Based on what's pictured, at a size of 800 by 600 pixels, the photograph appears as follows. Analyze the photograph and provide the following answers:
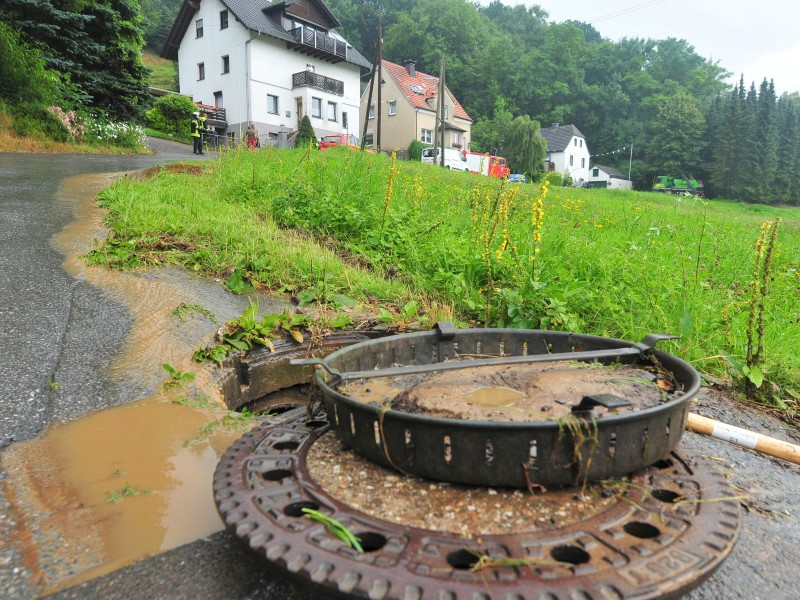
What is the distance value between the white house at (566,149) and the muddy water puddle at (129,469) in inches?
2570

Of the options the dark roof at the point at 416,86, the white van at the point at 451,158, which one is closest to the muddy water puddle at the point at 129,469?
the white van at the point at 451,158

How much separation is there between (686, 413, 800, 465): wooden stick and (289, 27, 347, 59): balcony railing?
34.8 m

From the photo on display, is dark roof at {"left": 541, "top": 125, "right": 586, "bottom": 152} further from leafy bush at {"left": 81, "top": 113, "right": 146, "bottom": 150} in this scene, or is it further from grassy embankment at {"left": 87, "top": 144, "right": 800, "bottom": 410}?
grassy embankment at {"left": 87, "top": 144, "right": 800, "bottom": 410}

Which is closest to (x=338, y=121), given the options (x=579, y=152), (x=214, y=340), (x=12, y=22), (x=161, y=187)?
(x=12, y=22)

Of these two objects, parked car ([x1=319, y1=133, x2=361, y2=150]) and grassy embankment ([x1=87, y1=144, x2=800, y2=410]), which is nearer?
grassy embankment ([x1=87, y1=144, x2=800, y2=410])

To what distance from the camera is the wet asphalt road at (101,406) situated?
129 centimetres

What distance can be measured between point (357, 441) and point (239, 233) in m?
3.25

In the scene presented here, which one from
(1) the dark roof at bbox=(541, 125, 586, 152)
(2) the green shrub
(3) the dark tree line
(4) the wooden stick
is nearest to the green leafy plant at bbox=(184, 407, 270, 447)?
(4) the wooden stick

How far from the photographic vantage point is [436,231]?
16.1 ft

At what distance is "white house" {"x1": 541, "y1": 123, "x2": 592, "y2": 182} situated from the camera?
65.2 meters

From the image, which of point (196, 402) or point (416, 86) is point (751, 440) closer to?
point (196, 402)

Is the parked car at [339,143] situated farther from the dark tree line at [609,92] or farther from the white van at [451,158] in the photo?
the dark tree line at [609,92]

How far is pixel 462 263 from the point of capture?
4074 millimetres

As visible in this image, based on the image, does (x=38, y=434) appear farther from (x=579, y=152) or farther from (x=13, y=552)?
(x=579, y=152)
